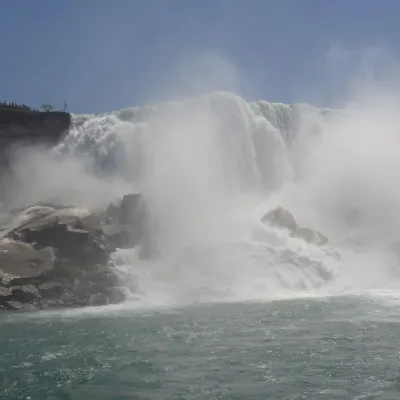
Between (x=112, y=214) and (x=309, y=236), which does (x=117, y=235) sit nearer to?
(x=112, y=214)

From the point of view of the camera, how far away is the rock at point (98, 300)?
85.8 feet

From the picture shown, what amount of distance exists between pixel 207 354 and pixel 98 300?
12.1 meters

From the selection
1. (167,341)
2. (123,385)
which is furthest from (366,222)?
(123,385)

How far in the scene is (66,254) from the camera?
95.5 feet

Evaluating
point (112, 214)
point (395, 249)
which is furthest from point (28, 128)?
point (395, 249)

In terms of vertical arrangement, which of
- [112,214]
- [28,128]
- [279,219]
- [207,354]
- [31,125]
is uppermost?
[31,125]

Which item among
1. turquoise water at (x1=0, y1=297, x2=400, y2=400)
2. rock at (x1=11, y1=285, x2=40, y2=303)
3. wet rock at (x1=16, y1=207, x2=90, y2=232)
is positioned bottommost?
turquoise water at (x1=0, y1=297, x2=400, y2=400)

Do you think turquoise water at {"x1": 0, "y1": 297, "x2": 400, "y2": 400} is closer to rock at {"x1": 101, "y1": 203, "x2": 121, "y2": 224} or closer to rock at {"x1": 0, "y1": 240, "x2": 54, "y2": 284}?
rock at {"x1": 0, "y1": 240, "x2": 54, "y2": 284}

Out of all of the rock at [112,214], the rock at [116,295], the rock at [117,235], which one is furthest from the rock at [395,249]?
the rock at [116,295]

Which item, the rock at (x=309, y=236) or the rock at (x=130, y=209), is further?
the rock at (x=309, y=236)

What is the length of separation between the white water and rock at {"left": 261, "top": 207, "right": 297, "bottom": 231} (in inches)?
36.8

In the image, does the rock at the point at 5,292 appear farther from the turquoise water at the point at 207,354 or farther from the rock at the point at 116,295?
the rock at the point at 116,295

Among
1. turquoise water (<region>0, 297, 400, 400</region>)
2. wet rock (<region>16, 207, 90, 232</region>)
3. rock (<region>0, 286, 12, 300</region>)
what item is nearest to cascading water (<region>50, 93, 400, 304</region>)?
wet rock (<region>16, 207, 90, 232</region>)

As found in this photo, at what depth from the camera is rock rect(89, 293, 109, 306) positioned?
85.8ft
